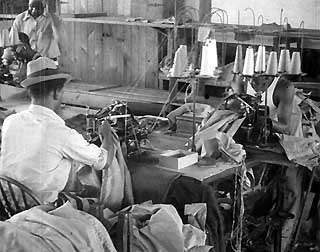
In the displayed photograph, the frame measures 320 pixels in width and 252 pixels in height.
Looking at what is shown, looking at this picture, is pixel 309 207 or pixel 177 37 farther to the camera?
pixel 309 207

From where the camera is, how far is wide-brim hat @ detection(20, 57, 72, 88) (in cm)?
148

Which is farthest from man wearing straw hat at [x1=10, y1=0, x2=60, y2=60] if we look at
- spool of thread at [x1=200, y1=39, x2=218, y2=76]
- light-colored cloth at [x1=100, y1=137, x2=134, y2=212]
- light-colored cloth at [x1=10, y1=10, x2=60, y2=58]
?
spool of thread at [x1=200, y1=39, x2=218, y2=76]

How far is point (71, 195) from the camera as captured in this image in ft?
4.92

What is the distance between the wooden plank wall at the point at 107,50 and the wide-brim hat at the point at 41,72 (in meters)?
0.02

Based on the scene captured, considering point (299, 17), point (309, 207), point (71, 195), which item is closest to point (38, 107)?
point (71, 195)

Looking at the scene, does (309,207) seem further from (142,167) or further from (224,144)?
(142,167)

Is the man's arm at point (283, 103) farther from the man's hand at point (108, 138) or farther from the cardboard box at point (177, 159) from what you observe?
the man's hand at point (108, 138)

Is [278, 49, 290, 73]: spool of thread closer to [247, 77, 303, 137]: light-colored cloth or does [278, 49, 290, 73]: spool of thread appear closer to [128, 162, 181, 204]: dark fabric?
[247, 77, 303, 137]: light-colored cloth

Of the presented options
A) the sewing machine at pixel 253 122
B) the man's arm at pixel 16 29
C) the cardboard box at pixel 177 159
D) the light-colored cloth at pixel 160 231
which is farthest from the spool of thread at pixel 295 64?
the man's arm at pixel 16 29

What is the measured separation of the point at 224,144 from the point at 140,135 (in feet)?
0.84

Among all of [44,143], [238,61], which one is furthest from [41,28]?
[238,61]

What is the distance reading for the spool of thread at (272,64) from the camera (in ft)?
5.41

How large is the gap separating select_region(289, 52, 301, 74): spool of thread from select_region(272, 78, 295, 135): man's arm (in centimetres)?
4

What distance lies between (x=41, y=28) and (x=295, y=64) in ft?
2.17
